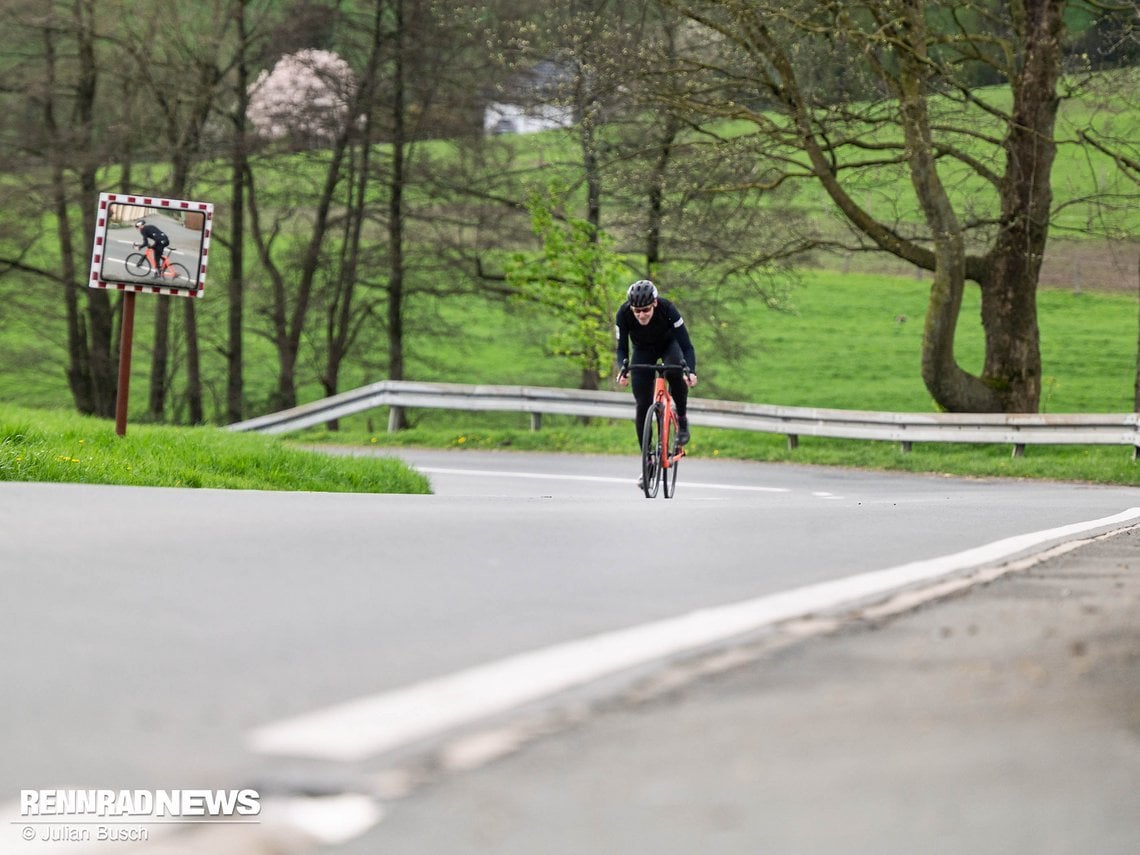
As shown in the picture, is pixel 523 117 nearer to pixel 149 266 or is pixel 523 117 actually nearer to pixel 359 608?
pixel 149 266

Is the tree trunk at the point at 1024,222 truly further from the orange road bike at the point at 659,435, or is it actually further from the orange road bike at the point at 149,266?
the orange road bike at the point at 149,266

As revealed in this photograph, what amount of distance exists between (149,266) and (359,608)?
9832 millimetres

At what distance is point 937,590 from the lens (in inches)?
196

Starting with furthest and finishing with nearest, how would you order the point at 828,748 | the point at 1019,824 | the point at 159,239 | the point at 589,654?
the point at 159,239
the point at 589,654
the point at 828,748
the point at 1019,824

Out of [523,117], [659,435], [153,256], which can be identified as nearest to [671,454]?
[659,435]

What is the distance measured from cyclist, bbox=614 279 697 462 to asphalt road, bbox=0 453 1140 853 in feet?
11.0

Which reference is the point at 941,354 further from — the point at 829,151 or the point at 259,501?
the point at 259,501

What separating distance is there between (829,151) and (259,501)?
14194 millimetres

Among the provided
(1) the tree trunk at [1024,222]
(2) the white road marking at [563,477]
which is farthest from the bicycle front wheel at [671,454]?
(1) the tree trunk at [1024,222]

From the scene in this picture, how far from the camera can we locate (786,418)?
21.0 metres

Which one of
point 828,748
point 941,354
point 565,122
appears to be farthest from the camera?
point 565,122

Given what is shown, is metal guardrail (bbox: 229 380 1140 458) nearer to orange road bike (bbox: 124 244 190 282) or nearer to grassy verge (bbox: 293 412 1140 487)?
grassy verge (bbox: 293 412 1140 487)

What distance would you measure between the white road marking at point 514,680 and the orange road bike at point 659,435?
24.5ft

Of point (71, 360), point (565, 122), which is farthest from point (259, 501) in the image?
point (71, 360)
